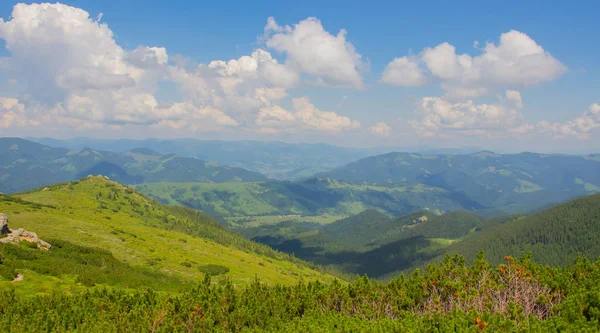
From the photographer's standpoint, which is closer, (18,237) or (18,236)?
(18,237)

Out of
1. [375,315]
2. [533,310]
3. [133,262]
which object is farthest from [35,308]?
[133,262]

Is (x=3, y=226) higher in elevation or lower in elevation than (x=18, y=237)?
higher

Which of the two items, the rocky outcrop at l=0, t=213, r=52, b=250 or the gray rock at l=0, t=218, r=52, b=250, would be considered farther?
the rocky outcrop at l=0, t=213, r=52, b=250

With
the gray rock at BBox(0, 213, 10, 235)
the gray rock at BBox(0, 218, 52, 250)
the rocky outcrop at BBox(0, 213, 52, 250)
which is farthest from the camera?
the gray rock at BBox(0, 213, 10, 235)

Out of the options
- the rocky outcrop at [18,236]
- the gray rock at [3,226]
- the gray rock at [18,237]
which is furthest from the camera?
the gray rock at [3,226]

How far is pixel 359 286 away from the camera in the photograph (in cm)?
3953

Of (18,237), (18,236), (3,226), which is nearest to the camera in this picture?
(18,237)

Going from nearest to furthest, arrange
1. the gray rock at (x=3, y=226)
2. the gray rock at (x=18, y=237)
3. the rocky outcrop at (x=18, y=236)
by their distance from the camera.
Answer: the gray rock at (x=18, y=237) → the rocky outcrop at (x=18, y=236) → the gray rock at (x=3, y=226)

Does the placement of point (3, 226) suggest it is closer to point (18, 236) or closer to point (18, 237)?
point (18, 236)

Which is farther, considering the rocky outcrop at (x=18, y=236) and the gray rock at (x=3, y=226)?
the gray rock at (x=3, y=226)

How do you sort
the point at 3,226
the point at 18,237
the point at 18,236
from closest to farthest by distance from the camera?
1. the point at 18,237
2. the point at 18,236
3. the point at 3,226

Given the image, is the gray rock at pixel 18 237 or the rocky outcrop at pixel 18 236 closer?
the gray rock at pixel 18 237

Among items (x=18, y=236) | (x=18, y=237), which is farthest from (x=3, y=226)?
(x=18, y=237)

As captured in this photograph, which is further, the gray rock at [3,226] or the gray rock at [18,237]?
the gray rock at [3,226]
